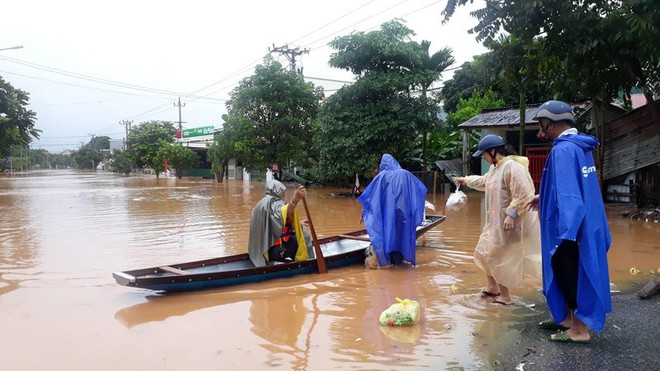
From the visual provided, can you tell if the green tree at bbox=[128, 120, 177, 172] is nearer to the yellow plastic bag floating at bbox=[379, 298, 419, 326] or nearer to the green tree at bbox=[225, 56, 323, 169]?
the green tree at bbox=[225, 56, 323, 169]

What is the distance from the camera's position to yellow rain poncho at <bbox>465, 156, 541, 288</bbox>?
16.6 feet

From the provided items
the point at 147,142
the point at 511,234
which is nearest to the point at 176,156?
the point at 147,142

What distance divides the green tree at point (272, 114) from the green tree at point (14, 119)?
14282mm

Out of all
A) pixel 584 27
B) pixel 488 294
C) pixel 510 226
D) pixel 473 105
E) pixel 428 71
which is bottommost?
pixel 488 294

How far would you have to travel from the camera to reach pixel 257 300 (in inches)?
239

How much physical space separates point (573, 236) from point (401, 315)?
6.21 feet

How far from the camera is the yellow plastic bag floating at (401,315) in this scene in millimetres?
4898

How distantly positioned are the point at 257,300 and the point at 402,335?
209 cm

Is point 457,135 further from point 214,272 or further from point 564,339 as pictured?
point 564,339

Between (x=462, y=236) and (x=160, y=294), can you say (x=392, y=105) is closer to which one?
(x=462, y=236)

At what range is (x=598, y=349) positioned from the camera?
3809mm

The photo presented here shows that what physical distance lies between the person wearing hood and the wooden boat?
0.25 metres

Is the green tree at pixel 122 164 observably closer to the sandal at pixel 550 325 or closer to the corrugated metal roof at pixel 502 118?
the corrugated metal roof at pixel 502 118

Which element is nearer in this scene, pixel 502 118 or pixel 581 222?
Result: pixel 581 222
